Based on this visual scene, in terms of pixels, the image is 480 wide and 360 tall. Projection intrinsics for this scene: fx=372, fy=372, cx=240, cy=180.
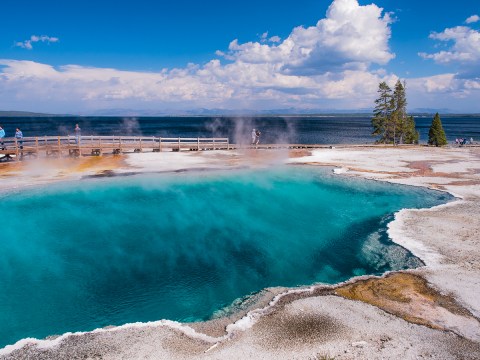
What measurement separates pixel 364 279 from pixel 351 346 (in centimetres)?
405

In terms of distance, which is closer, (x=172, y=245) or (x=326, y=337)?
(x=326, y=337)

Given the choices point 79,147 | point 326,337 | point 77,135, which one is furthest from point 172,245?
point 77,135

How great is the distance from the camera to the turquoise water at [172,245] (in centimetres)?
1131

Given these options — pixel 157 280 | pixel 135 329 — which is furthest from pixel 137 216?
pixel 135 329

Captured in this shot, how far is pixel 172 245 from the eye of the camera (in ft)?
53.0

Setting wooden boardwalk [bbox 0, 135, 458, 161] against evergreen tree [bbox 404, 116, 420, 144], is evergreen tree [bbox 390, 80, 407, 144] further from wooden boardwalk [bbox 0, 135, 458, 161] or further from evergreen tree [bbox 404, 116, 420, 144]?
wooden boardwalk [bbox 0, 135, 458, 161]

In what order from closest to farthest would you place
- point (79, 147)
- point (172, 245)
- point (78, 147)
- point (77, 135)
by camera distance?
point (172, 245) → point (79, 147) → point (78, 147) → point (77, 135)

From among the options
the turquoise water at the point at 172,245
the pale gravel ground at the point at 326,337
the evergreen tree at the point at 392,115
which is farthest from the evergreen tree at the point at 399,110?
the pale gravel ground at the point at 326,337

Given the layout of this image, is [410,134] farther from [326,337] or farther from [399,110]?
[326,337]

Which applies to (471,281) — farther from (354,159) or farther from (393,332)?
(354,159)

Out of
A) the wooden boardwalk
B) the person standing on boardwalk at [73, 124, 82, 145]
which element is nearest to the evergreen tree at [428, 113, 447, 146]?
the wooden boardwalk

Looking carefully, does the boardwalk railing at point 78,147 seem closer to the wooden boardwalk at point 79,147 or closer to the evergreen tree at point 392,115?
the wooden boardwalk at point 79,147

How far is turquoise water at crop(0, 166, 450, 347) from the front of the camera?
11.3m

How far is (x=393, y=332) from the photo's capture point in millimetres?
8953
